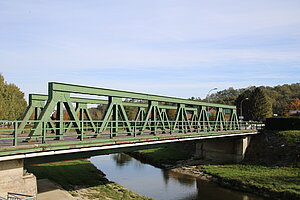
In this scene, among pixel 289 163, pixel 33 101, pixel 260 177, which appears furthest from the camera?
pixel 289 163

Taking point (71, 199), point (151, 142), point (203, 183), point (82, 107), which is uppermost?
point (82, 107)

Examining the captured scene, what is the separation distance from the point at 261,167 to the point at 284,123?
9.35 meters

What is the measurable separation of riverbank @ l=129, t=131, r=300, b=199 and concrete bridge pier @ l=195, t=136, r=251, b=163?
98 centimetres

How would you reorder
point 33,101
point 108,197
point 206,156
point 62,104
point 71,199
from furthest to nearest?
1. point 206,156
2. point 108,197
3. point 33,101
4. point 71,199
5. point 62,104

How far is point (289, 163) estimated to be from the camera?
1109 inches

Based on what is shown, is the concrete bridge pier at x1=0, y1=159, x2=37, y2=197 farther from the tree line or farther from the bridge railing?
the tree line

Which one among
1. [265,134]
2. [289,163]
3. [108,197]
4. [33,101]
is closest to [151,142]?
[108,197]

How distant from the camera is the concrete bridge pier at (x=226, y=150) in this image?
109ft

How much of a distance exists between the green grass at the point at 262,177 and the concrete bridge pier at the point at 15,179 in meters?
18.1

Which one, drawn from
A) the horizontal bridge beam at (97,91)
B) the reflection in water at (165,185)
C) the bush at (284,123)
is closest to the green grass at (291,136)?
the bush at (284,123)

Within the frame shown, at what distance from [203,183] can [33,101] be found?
1737cm

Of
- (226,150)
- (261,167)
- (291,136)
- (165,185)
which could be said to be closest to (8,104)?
(165,185)

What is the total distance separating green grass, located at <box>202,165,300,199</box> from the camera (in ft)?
72.2

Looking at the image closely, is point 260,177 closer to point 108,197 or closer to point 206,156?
point 206,156
